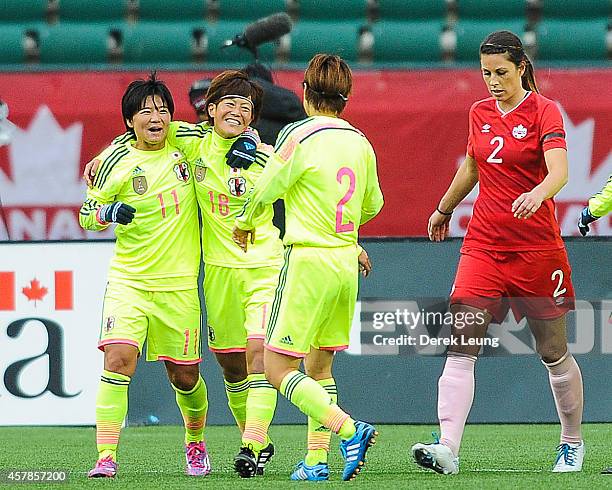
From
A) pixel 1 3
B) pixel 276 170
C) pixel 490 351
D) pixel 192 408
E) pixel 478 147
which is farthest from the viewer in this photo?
pixel 1 3

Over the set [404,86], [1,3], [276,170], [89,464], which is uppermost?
[1,3]

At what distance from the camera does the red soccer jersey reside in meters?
5.29

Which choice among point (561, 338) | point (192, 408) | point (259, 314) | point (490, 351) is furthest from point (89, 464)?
point (490, 351)

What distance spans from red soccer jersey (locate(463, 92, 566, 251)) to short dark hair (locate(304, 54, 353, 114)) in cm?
64

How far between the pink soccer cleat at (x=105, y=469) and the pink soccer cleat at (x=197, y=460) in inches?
14.5

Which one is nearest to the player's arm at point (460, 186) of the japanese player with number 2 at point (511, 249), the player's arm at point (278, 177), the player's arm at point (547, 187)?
the japanese player with number 2 at point (511, 249)

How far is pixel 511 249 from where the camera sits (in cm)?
537

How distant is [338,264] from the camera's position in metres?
A: 5.05

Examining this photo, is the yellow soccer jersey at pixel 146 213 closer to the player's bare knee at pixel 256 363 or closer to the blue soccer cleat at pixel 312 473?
the player's bare knee at pixel 256 363

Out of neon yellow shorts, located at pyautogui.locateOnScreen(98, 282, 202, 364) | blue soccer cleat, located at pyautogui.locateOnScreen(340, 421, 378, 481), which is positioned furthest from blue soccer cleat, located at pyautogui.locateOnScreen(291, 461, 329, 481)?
neon yellow shorts, located at pyautogui.locateOnScreen(98, 282, 202, 364)

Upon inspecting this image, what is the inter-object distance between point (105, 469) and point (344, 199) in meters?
1.47

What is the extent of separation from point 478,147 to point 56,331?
3.45 metres

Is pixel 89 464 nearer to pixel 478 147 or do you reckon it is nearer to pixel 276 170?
pixel 276 170

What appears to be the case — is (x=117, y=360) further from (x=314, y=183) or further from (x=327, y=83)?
(x=327, y=83)
